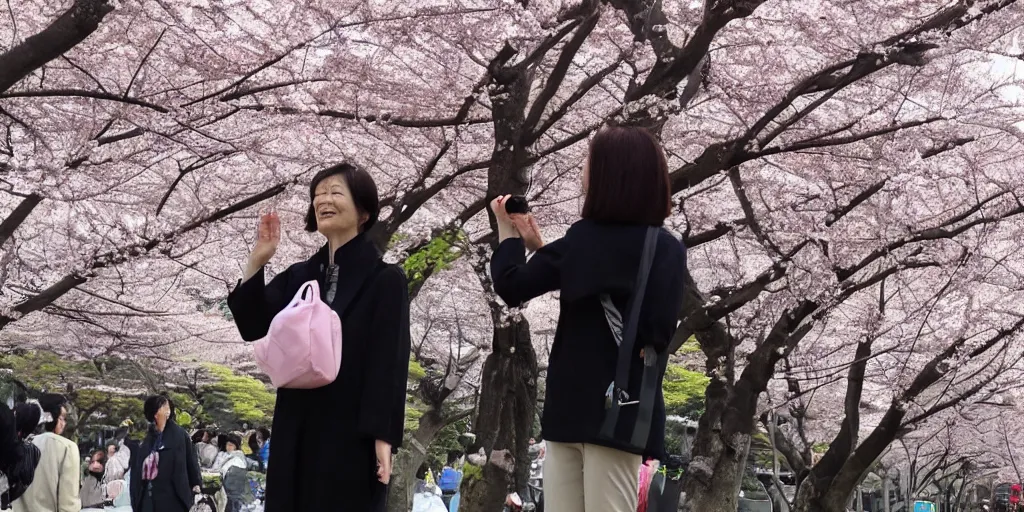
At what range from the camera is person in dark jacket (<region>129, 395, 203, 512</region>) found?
25.3ft

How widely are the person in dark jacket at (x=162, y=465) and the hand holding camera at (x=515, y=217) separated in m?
5.00

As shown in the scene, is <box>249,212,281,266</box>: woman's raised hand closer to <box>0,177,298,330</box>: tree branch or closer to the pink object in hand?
the pink object in hand

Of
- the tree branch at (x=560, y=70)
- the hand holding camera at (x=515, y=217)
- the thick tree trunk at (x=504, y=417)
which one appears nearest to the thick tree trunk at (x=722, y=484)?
the thick tree trunk at (x=504, y=417)

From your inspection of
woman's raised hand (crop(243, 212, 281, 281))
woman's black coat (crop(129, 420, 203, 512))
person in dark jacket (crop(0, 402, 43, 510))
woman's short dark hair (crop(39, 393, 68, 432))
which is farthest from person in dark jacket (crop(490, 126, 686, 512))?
woman's black coat (crop(129, 420, 203, 512))

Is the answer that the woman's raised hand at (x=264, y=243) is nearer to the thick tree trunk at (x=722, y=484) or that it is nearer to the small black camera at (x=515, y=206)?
the small black camera at (x=515, y=206)

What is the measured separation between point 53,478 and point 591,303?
17.9 feet

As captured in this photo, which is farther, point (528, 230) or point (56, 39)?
point (56, 39)

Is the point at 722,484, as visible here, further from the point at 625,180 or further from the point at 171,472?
the point at 625,180

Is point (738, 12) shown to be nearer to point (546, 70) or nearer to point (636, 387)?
point (546, 70)

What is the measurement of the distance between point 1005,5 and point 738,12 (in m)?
2.43

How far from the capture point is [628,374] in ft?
10.4

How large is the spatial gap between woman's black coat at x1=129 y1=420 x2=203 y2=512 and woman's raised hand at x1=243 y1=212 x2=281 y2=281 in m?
4.38

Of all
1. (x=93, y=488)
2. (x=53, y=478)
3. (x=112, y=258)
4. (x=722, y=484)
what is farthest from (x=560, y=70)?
(x=93, y=488)

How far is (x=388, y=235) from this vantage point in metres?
10.7
